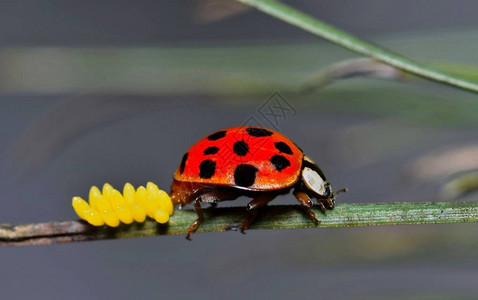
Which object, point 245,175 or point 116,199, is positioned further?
point 245,175

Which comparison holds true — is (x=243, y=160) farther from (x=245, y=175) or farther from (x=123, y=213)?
(x=123, y=213)

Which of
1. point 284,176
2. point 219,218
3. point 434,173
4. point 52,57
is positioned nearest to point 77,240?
point 219,218

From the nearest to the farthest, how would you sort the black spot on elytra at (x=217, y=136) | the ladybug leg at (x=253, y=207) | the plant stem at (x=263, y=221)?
the plant stem at (x=263, y=221) → the ladybug leg at (x=253, y=207) → the black spot on elytra at (x=217, y=136)

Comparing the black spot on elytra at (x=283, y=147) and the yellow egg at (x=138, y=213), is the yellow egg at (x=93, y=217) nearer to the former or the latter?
the yellow egg at (x=138, y=213)

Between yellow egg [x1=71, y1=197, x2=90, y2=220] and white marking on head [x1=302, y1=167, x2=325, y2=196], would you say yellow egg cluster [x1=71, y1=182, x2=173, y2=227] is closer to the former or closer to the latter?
yellow egg [x1=71, y1=197, x2=90, y2=220]

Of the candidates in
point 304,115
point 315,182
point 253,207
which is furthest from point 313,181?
point 304,115

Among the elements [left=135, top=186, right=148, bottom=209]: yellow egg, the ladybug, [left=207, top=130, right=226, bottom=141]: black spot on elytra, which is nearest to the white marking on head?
the ladybug

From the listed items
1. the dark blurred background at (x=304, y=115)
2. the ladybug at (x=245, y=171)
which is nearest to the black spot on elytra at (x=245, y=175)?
the ladybug at (x=245, y=171)
